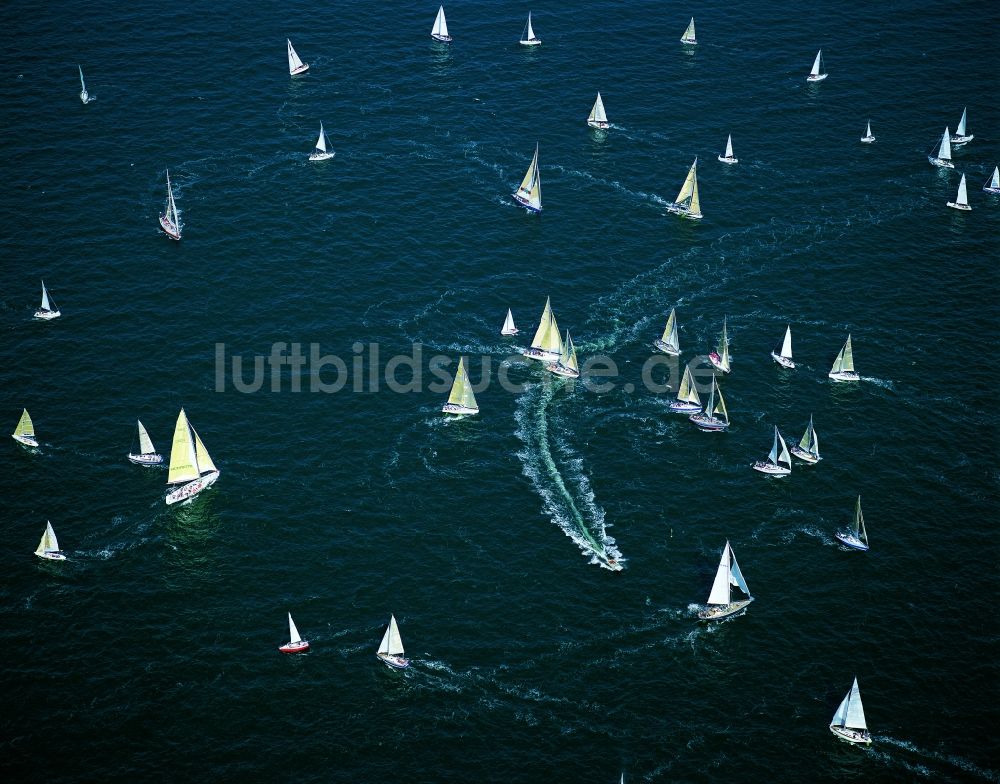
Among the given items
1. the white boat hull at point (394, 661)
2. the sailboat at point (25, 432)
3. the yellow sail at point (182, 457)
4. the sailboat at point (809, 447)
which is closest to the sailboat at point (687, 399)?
the sailboat at point (809, 447)

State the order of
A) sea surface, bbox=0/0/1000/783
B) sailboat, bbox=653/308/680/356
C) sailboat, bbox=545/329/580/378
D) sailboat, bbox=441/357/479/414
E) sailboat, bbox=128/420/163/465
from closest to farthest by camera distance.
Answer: sea surface, bbox=0/0/1000/783
sailboat, bbox=128/420/163/465
sailboat, bbox=441/357/479/414
sailboat, bbox=545/329/580/378
sailboat, bbox=653/308/680/356

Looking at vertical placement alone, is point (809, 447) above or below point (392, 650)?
above

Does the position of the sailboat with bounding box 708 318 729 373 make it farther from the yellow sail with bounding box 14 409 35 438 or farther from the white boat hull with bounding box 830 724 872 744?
the yellow sail with bounding box 14 409 35 438

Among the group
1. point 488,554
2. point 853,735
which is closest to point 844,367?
point 488,554

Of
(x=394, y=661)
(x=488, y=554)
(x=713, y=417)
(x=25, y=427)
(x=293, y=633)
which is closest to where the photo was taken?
(x=394, y=661)

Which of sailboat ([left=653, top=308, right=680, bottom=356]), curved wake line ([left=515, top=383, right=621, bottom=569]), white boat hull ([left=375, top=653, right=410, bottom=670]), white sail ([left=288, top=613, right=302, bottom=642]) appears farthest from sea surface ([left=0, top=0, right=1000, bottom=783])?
white sail ([left=288, top=613, right=302, bottom=642])

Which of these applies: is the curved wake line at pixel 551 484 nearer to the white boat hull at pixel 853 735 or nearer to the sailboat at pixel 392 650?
the sailboat at pixel 392 650

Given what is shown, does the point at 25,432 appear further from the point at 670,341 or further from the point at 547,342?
the point at 670,341
